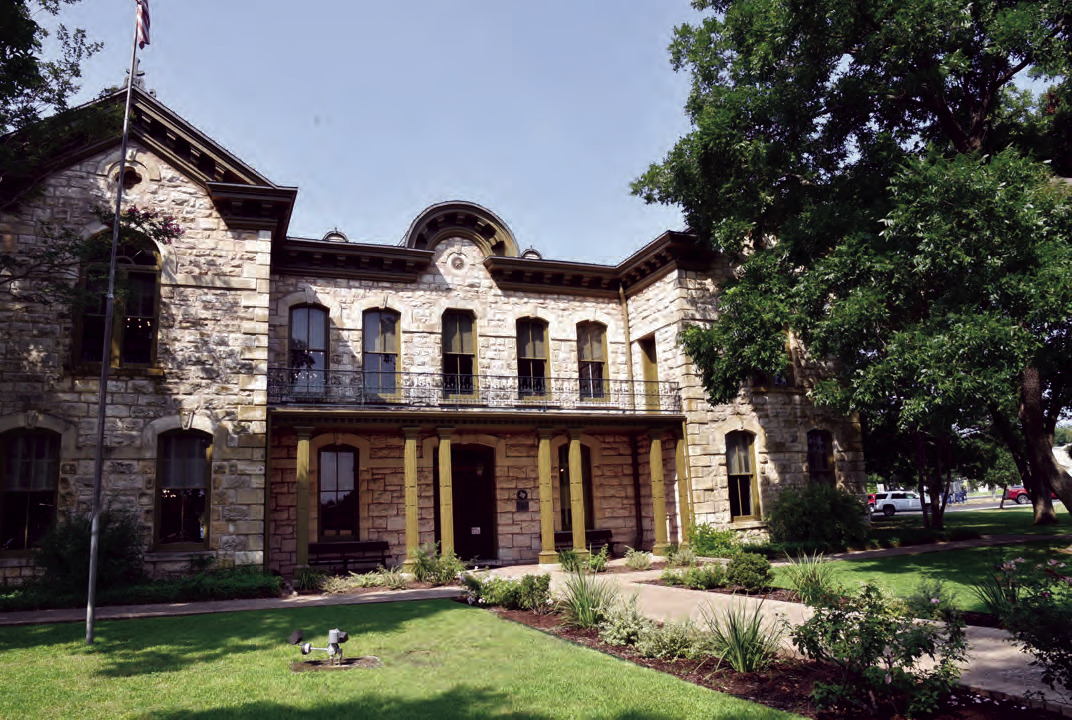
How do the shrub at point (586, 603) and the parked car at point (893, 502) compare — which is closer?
the shrub at point (586, 603)

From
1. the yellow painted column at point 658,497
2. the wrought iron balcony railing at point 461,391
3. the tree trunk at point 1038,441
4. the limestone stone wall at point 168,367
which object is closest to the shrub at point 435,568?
the limestone stone wall at point 168,367

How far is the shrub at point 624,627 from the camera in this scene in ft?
27.7

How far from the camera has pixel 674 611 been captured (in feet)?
33.8

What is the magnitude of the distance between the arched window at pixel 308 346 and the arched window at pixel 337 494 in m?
1.79

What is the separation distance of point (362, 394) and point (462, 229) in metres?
5.95

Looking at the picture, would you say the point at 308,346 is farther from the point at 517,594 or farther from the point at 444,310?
the point at 517,594

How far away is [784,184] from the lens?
1631 centimetres

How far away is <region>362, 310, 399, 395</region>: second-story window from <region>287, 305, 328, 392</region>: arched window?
3.47ft

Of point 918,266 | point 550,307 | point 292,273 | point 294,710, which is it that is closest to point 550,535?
point 550,307

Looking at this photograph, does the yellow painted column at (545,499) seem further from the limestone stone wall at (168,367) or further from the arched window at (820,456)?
the arched window at (820,456)

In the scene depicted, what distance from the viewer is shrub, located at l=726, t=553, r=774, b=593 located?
475 inches

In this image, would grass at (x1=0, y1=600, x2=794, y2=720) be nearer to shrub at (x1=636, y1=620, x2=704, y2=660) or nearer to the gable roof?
shrub at (x1=636, y1=620, x2=704, y2=660)

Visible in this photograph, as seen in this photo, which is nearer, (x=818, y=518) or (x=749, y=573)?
(x=749, y=573)

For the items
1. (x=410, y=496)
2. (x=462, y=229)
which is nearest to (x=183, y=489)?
(x=410, y=496)
